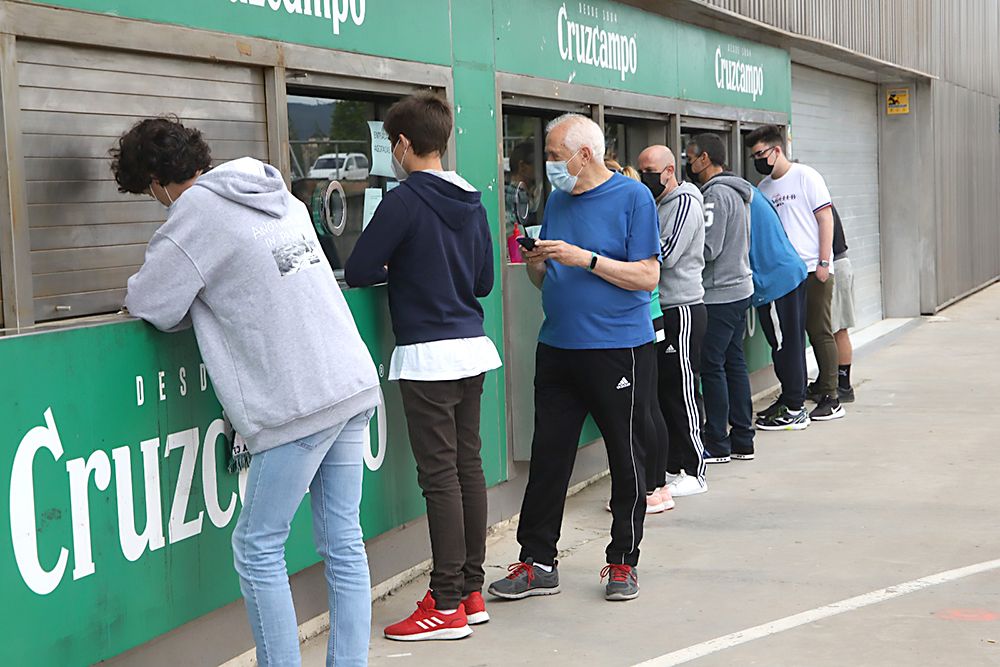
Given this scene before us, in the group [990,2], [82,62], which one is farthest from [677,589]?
[990,2]

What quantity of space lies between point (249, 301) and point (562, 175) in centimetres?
189

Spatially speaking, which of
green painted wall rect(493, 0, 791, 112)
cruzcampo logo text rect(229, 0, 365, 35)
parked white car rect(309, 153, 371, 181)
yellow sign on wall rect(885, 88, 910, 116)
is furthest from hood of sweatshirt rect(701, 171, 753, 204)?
yellow sign on wall rect(885, 88, 910, 116)

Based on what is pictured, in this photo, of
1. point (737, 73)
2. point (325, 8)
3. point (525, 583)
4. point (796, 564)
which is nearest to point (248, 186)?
point (325, 8)

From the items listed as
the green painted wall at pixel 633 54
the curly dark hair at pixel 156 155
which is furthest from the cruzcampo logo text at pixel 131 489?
the green painted wall at pixel 633 54

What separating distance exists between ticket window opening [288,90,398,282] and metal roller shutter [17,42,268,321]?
24.9 inches

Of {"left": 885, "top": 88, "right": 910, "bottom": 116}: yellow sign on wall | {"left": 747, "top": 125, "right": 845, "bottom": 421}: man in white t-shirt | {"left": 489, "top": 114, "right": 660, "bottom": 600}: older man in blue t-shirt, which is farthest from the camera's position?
{"left": 885, "top": 88, "right": 910, "bottom": 116}: yellow sign on wall

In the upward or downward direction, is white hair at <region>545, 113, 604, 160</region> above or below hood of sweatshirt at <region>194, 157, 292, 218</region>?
above

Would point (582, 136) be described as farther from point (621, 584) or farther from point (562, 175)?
point (621, 584)

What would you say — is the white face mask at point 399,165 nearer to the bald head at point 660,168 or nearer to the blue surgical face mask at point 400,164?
the blue surgical face mask at point 400,164

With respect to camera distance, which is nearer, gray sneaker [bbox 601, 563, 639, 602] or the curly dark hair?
the curly dark hair

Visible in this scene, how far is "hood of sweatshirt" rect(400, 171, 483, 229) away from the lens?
4785mm

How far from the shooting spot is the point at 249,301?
3633 mm

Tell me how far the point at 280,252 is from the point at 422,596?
2180 millimetres

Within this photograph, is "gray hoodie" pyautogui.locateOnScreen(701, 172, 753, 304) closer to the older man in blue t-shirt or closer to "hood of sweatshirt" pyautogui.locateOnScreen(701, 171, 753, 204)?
"hood of sweatshirt" pyautogui.locateOnScreen(701, 171, 753, 204)
